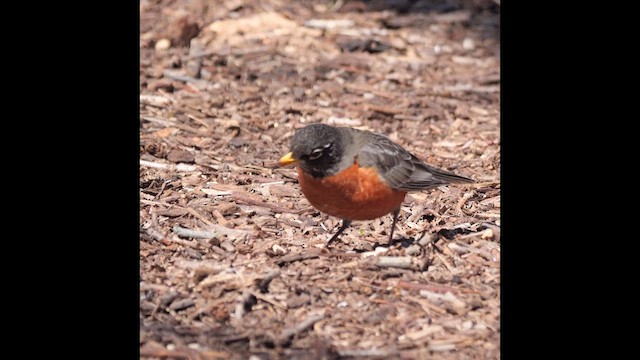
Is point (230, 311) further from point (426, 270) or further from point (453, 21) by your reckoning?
point (453, 21)

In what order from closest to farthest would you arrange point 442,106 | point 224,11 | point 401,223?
1. point 401,223
2. point 442,106
3. point 224,11

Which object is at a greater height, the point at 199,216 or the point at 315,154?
the point at 315,154

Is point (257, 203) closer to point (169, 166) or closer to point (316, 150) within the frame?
point (169, 166)

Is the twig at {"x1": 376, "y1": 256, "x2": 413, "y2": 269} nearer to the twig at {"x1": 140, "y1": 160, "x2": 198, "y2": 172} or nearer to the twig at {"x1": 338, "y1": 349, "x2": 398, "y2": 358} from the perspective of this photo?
the twig at {"x1": 338, "y1": 349, "x2": 398, "y2": 358}

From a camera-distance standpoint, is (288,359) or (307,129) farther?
(307,129)

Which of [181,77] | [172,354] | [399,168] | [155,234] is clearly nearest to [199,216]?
[155,234]

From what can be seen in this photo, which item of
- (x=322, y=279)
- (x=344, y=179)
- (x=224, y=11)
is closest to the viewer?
(x=322, y=279)

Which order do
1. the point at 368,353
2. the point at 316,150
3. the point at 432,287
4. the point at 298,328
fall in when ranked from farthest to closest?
the point at 316,150, the point at 432,287, the point at 298,328, the point at 368,353

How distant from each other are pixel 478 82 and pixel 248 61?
2993mm

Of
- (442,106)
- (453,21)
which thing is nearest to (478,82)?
(442,106)

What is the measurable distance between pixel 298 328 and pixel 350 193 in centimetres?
151

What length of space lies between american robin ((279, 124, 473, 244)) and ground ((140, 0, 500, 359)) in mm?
355

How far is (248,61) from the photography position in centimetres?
1108

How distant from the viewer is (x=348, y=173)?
6.66m
